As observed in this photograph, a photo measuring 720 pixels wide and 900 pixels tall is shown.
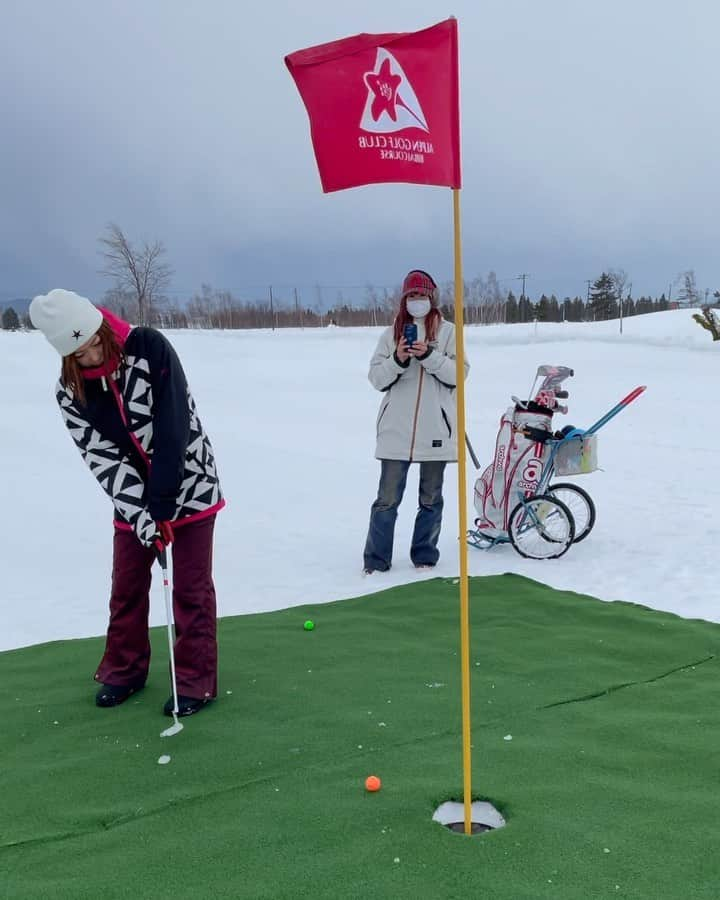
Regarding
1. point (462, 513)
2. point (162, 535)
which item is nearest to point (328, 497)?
point (162, 535)

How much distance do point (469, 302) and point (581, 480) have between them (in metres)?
42.4

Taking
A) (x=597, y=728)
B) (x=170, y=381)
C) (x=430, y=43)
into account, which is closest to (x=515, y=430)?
(x=597, y=728)

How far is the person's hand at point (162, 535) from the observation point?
2799mm

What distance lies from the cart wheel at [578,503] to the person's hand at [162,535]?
2954 millimetres

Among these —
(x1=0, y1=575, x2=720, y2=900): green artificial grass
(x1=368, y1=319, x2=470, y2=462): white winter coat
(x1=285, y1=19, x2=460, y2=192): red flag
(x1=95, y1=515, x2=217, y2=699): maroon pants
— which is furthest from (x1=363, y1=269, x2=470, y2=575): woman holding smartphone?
(x1=285, y1=19, x2=460, y2=192): red flag

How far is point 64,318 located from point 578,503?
4133 mm

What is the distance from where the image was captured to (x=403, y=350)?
438 centimetres

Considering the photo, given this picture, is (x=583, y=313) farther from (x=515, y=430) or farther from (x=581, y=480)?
(x=515, y=430)

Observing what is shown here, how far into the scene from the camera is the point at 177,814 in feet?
7.54

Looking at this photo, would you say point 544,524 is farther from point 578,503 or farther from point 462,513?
point 462,513

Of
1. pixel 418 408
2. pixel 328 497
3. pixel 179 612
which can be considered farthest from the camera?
pixel 328 497

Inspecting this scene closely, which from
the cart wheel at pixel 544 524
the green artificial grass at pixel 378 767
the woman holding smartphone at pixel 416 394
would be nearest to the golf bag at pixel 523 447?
the cart wheel at pixel 544 524

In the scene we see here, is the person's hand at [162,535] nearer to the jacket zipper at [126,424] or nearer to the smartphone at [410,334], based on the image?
the jacket zipper at [126,424]

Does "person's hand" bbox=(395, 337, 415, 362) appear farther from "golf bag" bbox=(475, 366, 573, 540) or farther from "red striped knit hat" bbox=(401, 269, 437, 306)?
"golf bag" bbox=(475, 366, 573, 540)
